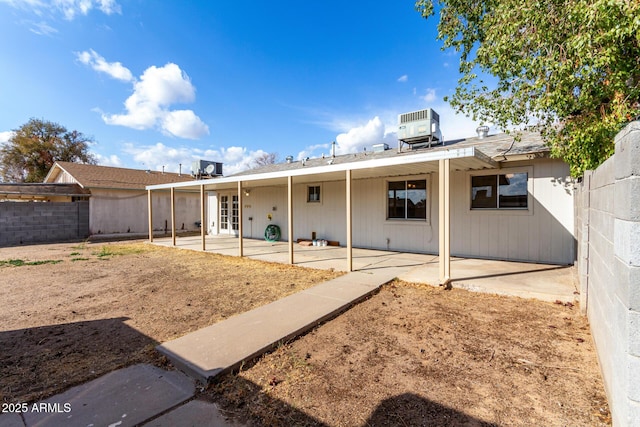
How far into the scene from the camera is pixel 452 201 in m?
7.61

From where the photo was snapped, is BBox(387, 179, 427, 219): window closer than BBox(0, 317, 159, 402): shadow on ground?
No

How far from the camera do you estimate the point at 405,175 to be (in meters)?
8.35

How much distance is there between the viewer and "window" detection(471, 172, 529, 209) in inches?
266

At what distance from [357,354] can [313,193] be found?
323 inches

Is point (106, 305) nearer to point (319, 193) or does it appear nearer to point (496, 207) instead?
point (319, 193)

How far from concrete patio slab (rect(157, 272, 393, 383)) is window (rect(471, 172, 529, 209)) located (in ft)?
14.2

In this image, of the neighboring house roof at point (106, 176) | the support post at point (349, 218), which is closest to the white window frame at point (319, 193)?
the support post at point (349, 218)

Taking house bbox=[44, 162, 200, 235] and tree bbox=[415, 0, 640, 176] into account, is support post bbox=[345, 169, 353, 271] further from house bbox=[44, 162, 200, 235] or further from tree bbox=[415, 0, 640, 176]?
house bbox=[44, 162, 200, 235]

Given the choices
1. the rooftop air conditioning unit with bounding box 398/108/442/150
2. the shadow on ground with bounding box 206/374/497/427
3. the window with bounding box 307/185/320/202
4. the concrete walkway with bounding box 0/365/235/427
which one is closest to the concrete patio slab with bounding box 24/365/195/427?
the concrete walkway with bounding box 0/365/235/427

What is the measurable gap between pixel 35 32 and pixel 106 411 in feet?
38.7

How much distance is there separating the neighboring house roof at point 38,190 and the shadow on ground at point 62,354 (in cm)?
1293

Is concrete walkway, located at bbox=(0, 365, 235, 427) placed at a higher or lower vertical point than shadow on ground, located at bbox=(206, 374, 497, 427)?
higher

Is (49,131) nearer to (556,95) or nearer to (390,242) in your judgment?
(390,242)

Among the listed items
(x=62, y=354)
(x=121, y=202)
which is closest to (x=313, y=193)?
(x=62, y=354)
